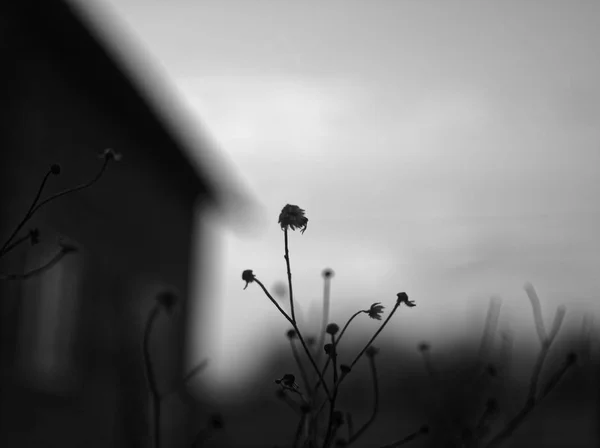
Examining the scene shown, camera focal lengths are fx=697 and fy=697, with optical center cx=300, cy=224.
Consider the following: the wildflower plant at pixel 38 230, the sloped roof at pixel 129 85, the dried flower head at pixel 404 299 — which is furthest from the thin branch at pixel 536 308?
the sloped roof at pixel 129 85

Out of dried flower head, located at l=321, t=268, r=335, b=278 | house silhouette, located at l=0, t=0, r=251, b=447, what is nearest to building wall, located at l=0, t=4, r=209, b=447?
house silhouette, located at l=0, t=0, r=251, b=447

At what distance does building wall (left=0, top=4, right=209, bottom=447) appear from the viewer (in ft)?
20.2

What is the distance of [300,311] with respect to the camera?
157 centimetres

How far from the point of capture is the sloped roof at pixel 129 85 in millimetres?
6590

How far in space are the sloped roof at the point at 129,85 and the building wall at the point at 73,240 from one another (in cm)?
8

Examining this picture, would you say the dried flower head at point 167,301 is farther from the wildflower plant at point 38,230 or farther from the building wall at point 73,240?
the building wall at point 73,240

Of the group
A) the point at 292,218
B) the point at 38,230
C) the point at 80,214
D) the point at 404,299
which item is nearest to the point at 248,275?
the point at 292,218

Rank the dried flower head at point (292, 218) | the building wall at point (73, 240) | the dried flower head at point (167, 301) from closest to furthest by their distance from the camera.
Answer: the dried flower head at point (292, 218), the dried flower head at point (167, 301), the building wall at point (73, 240)

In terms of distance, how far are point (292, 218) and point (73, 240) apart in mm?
7197

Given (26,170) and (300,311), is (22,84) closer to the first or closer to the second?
(26,170)

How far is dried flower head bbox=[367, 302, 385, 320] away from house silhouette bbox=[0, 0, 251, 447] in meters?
3.40

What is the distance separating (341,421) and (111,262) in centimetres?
845

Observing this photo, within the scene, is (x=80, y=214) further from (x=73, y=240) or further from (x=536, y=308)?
(x=536, y=308)

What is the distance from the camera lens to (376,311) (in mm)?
946
